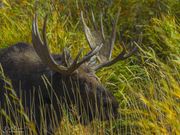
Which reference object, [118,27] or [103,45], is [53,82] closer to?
[103,45]

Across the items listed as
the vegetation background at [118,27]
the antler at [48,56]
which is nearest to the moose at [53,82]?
the antler at [48,56]

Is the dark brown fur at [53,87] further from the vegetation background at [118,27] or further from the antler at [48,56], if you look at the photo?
the vegetation background at [118,27]

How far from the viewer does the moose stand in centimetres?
570

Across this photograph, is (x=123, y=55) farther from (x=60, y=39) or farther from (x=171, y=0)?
(x=171, y=0)

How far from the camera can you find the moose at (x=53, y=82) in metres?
5.70

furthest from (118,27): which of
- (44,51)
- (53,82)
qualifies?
(44,51)

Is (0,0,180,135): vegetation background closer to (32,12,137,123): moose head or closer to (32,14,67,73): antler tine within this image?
(32,12,137,123): moose head

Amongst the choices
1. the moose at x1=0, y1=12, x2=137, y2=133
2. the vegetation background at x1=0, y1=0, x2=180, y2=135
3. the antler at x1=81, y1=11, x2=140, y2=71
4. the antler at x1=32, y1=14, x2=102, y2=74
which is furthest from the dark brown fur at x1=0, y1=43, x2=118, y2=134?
the vegetation background at x1=0, y1=0, x2=180, y2=135

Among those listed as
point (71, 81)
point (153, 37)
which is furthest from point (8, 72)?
point (153, 37)

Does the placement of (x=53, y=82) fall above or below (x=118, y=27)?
below

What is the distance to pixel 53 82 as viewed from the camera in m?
6.03

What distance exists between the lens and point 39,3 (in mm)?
8828

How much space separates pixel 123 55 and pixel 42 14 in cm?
245

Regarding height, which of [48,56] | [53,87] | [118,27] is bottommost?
[53,87]
